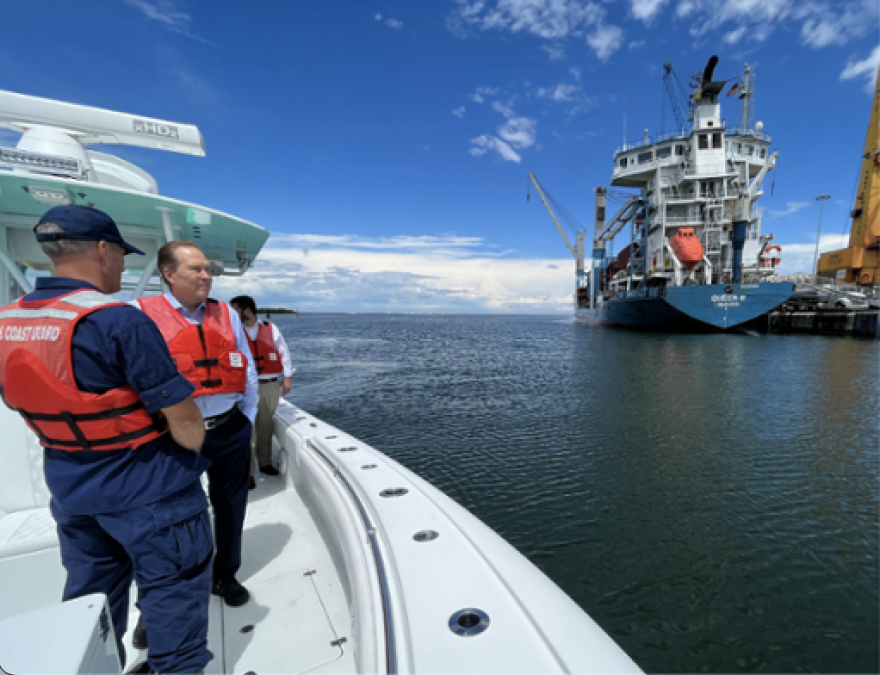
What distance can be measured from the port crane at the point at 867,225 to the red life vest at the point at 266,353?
41773 millimetres

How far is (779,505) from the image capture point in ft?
15.3

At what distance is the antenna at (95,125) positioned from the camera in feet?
11.3

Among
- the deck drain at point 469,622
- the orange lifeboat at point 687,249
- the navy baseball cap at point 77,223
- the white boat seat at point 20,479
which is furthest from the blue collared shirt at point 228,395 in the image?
the orange lifeboat at point 687,249

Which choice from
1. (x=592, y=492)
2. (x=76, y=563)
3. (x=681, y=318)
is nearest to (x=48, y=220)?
(x=76, y=563)

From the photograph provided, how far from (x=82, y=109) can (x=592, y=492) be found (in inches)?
254

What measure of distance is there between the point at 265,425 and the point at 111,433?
267 centimetres

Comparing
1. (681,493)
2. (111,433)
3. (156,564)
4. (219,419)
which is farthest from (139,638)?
(681,493)

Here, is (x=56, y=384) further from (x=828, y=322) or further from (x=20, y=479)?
(x=828, y=322)

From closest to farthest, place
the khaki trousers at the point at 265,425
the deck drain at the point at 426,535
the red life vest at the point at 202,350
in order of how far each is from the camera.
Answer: the deck drain at the point at 426,535, the red life vest at the point at 202,350, the khaki trousers at the point at 265,425

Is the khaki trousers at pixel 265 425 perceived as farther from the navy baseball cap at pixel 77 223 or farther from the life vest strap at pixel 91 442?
the navy baseball cap at pixel 77 223

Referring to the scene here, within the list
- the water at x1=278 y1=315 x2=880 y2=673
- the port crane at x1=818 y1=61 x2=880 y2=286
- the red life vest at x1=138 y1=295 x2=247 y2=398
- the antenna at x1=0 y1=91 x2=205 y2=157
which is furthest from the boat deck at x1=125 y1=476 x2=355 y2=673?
the port crane at x1=818 y1=61 x2=880 y2=286

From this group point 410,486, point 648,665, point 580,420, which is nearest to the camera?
point 410,486

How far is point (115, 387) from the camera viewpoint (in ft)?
4.17

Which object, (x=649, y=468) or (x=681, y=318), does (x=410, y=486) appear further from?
(x=681, y=318)
